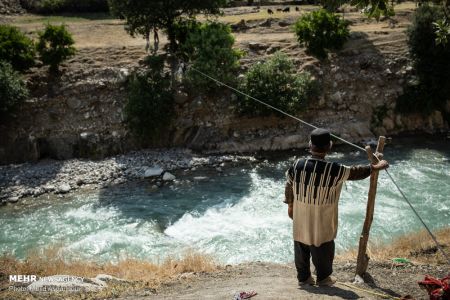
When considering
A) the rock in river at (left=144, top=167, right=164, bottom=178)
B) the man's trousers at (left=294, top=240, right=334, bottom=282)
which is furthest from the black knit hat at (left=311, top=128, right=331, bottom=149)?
the rock in river at (left=144, top=167, right=164, bottom=178)

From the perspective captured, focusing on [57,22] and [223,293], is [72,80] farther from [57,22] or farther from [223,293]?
[223,293]

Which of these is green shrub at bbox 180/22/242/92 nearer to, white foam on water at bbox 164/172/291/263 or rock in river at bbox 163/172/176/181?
rock in river at bbox 163/172/176/181

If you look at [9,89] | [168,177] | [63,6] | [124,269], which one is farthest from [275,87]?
[63,6]

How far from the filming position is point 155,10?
15570mm

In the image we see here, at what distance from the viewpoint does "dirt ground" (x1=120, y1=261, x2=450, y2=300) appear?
5328mm

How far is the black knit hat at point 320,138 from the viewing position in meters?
4.87

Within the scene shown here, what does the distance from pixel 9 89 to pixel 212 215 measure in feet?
26.1

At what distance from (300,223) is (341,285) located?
1103mm

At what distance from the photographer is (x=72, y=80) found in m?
16.2

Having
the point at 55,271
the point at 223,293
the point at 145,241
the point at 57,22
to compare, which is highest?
the point at 57,22

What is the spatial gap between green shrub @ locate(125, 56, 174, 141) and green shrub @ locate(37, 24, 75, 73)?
2840 mm

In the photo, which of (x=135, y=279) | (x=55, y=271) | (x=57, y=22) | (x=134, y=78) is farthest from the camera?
(x=57, y=22)

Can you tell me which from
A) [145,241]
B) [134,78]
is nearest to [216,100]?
[134,78]

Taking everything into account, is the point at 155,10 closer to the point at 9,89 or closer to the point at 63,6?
the point at 9,89
